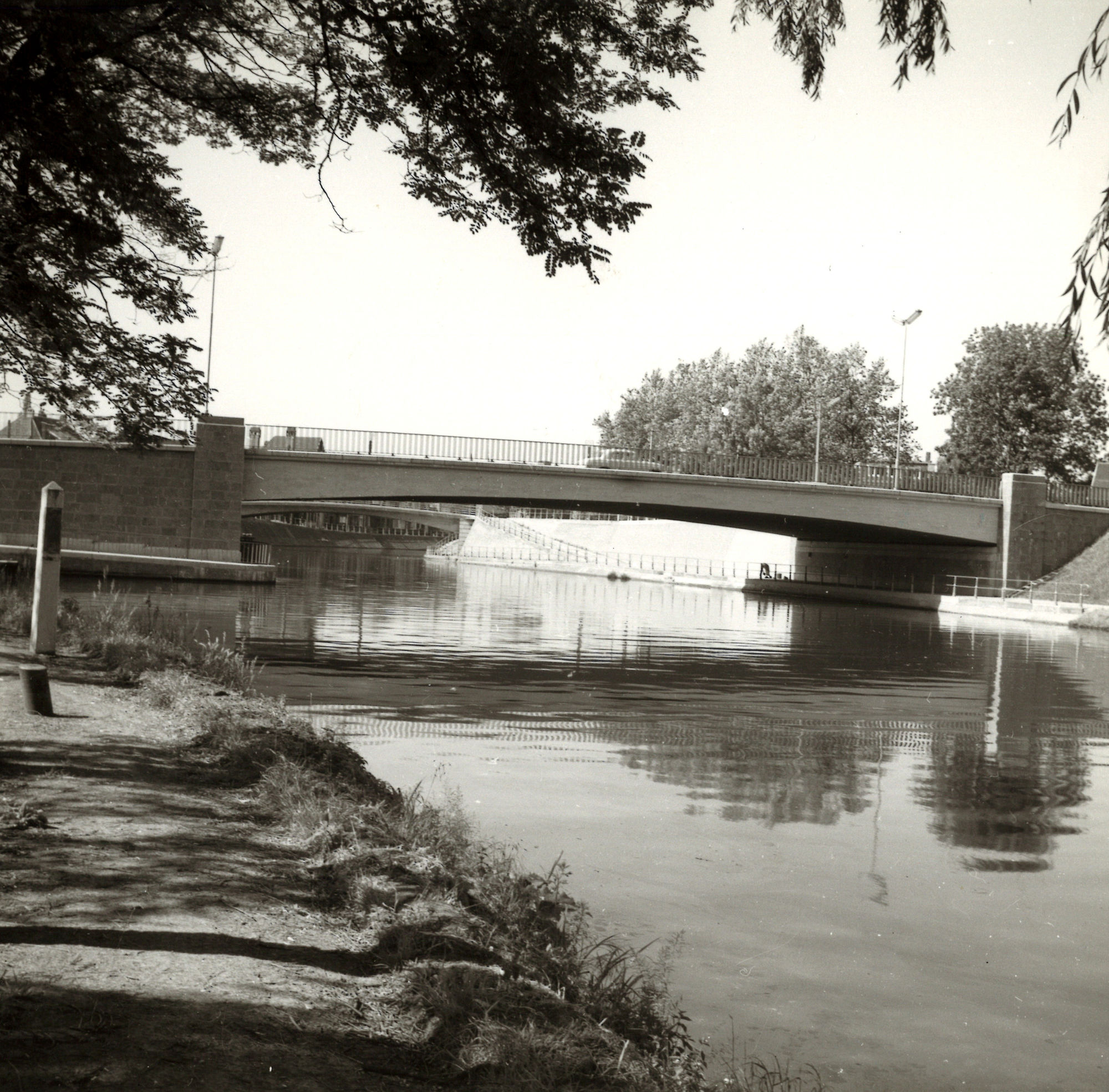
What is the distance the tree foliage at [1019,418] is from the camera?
62938 mm

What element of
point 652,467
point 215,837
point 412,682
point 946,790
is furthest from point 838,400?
point 215,837

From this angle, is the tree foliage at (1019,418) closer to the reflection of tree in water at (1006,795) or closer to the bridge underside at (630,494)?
the bridge underside at (630,494)

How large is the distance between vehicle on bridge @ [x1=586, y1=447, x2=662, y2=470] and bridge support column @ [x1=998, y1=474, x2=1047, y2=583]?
49.5 ft

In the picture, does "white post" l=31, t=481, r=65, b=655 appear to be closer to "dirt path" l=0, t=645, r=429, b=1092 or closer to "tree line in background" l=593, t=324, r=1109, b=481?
"dirt path" l=0, t=645, r=429, b=1092

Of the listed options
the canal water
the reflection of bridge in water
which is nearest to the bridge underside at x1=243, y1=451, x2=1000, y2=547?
the reflection of bridge in water

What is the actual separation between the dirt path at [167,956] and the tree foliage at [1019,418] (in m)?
62.7

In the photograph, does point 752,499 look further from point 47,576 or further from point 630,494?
point 47,576

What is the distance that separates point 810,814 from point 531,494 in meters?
37.0

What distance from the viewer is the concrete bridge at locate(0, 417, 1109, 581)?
1694 inches

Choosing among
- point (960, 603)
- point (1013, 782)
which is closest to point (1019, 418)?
point (960, 603)

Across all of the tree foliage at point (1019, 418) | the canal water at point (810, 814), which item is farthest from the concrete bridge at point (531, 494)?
the canal water at point (810, 814)

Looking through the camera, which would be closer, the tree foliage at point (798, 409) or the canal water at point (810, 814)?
the canal water at point (810, 814)

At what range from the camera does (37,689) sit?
842 cm

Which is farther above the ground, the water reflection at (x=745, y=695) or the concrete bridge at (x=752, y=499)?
the concrete bridge at (x=752, y=499)
